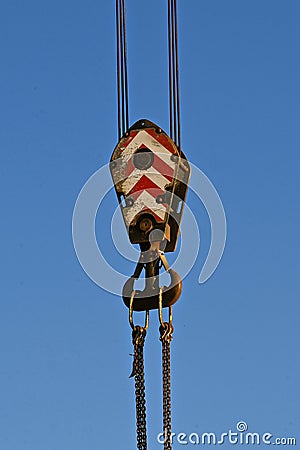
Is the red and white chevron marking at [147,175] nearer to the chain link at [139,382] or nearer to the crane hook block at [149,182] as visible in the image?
the crane hook block at [149,182]

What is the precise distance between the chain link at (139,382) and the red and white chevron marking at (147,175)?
906 mm

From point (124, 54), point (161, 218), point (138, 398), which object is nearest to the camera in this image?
point (138, 398)

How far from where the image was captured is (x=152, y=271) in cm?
880

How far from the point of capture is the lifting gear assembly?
855 cm

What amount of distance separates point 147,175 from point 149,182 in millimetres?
53

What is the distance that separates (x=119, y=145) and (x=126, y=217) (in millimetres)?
600

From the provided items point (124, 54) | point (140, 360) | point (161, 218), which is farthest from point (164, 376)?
point (124, 54)

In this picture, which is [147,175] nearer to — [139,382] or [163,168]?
[163,168]

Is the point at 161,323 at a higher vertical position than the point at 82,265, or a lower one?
lower

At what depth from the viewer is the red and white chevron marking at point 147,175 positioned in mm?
9211

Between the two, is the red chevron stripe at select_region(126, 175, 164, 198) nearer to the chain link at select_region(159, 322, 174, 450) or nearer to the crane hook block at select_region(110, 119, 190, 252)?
the crane hook block at select_region(110, 119, 190, 252)

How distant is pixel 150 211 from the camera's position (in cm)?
916

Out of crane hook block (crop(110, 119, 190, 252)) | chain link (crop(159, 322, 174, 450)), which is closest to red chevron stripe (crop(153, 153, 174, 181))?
crane hook block (crop(110, 119, 190, 252))

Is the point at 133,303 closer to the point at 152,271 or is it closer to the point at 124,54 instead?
the point at 152,271
